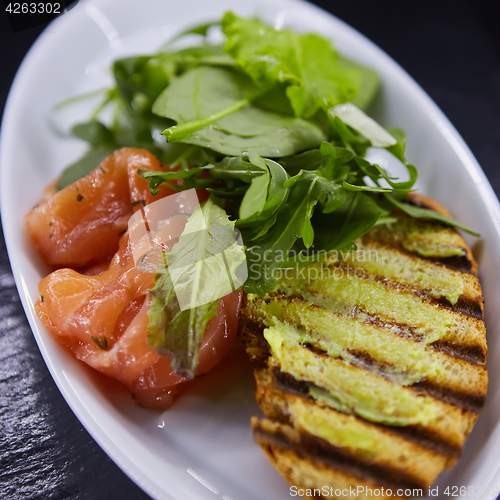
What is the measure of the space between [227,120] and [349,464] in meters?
1.55

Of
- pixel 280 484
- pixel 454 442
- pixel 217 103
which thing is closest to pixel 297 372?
pixel 280 484

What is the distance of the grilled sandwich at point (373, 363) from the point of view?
1.36m

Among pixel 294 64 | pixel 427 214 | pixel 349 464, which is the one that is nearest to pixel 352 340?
pixel 349 464

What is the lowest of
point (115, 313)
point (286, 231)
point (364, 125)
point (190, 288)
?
point (115, 313)

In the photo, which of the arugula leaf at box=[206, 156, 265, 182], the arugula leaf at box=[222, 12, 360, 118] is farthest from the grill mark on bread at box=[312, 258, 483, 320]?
the arugula leaf at box=[222, 12, 360, 118]

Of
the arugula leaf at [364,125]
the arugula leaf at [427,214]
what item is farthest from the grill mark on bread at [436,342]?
the arugula leaf at [364,125]

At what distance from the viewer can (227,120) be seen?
2131mm

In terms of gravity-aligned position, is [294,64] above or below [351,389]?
above

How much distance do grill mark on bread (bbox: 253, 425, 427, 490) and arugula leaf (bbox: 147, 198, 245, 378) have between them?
1.40 feet

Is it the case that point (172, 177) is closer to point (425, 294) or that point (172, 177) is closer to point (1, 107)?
point (425, 294)

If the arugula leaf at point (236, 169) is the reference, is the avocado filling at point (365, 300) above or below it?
below

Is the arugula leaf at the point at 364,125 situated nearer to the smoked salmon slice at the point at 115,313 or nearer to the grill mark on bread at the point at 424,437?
the smoked salmon slice at the point at 115,313

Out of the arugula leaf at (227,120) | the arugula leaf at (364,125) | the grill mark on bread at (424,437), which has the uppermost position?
the arugula leaf at (364,125)

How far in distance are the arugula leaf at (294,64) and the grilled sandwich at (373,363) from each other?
799 mm
